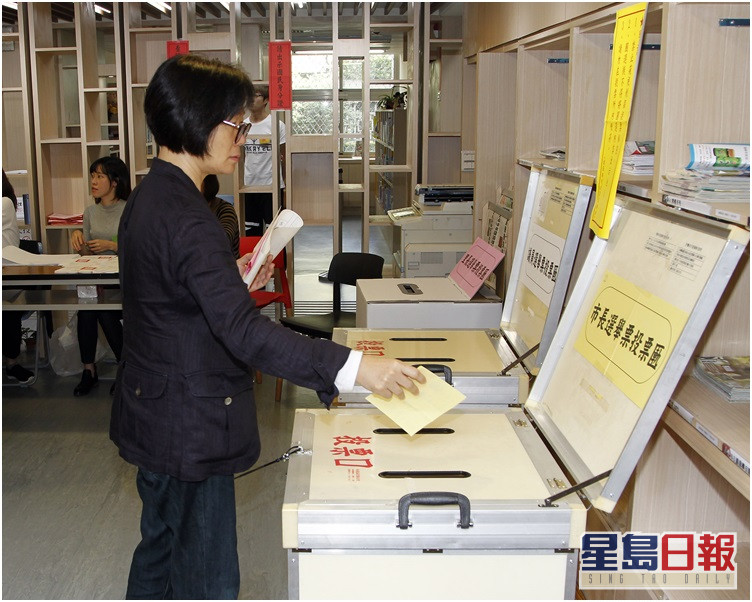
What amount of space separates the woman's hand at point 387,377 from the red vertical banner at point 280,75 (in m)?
4.82

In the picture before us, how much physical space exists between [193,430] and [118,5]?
5.75 m

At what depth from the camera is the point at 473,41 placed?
5.13m

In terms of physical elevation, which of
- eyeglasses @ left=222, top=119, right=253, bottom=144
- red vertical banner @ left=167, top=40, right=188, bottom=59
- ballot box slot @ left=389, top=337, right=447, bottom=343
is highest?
red vertical banner @ left=167, top=40, right=188, bottom=59

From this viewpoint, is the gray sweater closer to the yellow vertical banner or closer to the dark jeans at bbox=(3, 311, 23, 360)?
the dark jeans at bbox=(3, 311, 23, 360)

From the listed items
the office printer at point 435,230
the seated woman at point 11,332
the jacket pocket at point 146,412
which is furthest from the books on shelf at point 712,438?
the seated woman at point 11,332

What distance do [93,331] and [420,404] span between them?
13.2 ft

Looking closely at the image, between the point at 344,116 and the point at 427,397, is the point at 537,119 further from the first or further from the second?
the point at 344,116

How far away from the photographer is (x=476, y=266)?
3.69 metres

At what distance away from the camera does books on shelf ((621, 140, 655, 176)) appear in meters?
2.19

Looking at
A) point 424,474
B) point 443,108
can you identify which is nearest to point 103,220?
point 443,108

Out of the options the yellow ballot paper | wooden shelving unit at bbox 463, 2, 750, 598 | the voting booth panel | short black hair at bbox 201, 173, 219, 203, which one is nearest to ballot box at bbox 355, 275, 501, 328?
the voting booth panel

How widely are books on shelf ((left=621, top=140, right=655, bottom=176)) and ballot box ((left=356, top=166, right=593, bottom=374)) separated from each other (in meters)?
0.13

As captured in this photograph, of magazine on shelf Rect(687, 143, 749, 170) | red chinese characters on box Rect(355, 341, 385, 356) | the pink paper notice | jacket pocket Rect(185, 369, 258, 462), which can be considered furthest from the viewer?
the pink paper notice

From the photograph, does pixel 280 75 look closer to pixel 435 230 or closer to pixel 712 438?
pixel 435 230
